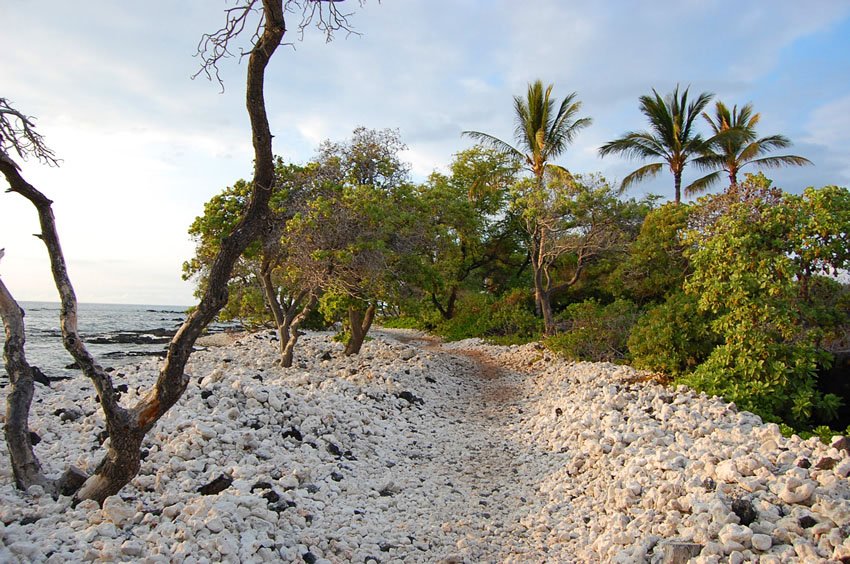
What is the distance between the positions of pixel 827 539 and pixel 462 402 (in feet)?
24.0

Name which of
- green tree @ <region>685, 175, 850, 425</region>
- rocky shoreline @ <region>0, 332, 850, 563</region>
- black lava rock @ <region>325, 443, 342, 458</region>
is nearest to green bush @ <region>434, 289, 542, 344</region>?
rocky shoreline @ <region>0, 332, 850, 563</region>

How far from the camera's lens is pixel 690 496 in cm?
485

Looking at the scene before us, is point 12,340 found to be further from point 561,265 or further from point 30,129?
point 561,265

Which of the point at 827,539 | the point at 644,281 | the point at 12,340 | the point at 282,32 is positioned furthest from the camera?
the point at 644,281

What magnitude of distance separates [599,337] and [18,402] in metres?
11.0

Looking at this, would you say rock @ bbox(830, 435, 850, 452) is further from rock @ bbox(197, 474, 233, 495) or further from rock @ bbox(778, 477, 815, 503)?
rock @ bbox(197, 474, 233, 495)

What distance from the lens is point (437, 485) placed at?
6527mm

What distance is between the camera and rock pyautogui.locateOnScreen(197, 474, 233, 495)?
512 centimetres

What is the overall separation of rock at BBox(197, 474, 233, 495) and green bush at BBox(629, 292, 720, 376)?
753 centimetres

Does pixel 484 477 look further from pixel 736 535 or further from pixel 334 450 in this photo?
pixel 736 535

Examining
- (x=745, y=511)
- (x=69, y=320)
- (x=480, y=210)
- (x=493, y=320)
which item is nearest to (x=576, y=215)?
(x=493, y=320)

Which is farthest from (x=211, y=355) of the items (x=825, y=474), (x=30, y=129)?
(x=825, y=474)

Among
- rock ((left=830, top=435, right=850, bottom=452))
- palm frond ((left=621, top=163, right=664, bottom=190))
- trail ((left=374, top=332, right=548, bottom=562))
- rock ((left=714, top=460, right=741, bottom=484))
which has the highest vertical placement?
palm frond ((left=621, top=163, right=664, bottom=190))

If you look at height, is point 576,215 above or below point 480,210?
below
